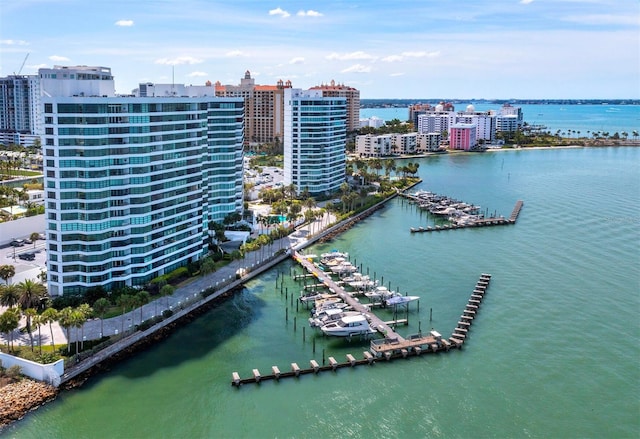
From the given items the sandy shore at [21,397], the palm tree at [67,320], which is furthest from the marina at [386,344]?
the sandy shore at [21,397]

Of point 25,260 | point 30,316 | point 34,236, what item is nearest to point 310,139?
point 34,236

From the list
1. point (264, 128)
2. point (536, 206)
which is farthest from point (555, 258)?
point (264, 128)

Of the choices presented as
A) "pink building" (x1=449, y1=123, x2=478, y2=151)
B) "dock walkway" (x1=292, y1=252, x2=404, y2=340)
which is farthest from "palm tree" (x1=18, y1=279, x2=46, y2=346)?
"pink building" (x1=449, y1=123, x2=478, y2=151)

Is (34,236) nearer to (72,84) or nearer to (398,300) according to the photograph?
(72,84)

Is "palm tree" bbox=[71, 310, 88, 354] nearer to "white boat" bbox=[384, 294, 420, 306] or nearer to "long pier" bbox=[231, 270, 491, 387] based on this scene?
A: "long pier" bbox=[231, 270, 491, 387]

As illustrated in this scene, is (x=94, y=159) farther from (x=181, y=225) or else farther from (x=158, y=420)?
(x=158, y=420)
